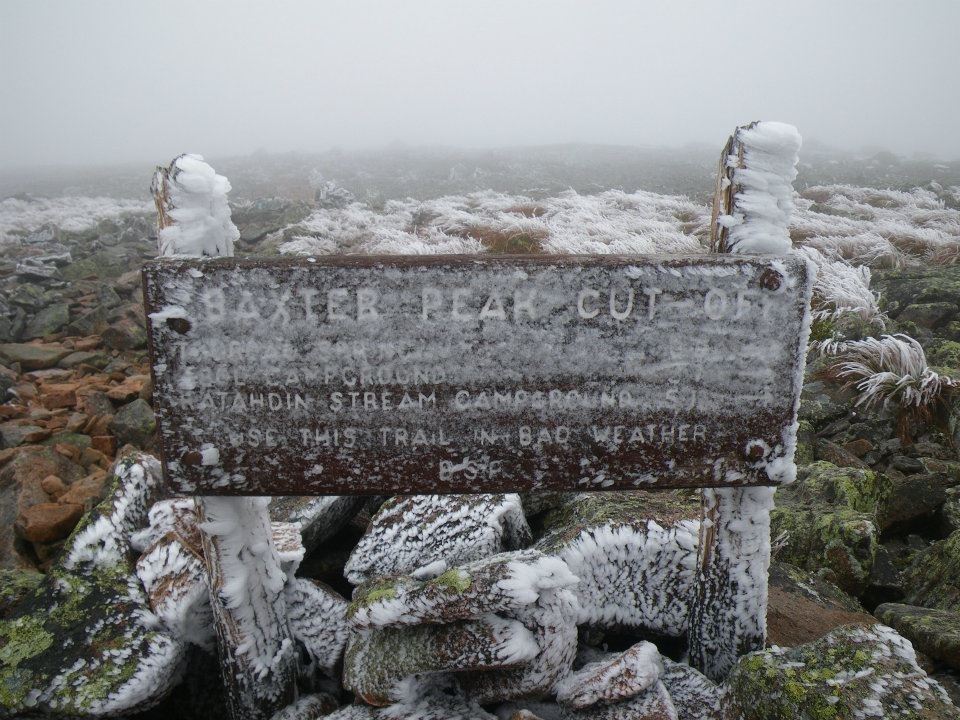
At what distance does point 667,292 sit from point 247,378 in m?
1.22

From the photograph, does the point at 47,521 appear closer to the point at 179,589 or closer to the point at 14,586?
the point at 14,586

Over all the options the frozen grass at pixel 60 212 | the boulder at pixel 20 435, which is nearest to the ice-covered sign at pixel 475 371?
the boulder at pixel 20 435

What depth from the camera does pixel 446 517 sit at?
106 inches

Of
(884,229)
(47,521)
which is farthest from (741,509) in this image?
(884,229)

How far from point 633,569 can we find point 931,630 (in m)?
1.04

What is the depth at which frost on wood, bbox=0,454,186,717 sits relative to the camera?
2.07m

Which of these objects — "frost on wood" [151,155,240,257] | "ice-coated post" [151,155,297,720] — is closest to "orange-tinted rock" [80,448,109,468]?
"ice-coated post" [151,155,297,720]

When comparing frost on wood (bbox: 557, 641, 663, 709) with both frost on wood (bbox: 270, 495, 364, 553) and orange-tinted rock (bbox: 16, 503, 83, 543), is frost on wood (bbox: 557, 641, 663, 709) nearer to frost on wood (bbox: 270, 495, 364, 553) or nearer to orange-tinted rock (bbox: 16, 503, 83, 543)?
frost on wood (bbox: 270, 495, 364, 553)

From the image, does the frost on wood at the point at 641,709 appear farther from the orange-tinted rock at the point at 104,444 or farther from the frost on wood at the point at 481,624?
the orange-tinted rock at the point at 104,444

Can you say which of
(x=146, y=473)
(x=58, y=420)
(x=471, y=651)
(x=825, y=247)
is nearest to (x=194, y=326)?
(x=471, y=651)

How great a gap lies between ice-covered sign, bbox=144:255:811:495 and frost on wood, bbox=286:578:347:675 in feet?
2.75

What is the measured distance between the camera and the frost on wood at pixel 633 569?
240 cm

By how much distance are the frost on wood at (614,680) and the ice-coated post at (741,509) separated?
0.29 m

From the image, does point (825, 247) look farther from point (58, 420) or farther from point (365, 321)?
point (58, 420)
